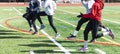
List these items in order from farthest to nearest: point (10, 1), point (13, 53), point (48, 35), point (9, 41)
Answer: point (10, 1)
point (48, 35)
point (9, 41)
point (13, 53)

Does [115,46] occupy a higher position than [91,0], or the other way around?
[91,0]

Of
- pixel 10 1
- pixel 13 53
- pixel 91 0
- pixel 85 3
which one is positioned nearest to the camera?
pixel 13 53

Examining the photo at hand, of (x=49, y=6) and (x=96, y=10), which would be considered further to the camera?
(x=49, y=6)

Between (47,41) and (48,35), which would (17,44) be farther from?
(48,35)

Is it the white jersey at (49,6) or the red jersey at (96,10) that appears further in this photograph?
the white jersey at (49,6)

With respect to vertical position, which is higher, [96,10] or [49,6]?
[96,10]

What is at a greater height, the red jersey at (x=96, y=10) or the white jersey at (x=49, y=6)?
the red jersey at (x=96, y=10)

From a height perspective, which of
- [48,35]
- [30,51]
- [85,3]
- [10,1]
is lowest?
[10,1]

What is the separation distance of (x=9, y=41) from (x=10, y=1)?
51064 mm

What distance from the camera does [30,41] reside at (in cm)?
1338

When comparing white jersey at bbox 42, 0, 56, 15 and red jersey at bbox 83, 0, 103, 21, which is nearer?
red jersey at bbox 83, 0, 103, 21

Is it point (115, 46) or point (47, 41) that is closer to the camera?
point (115, 46)

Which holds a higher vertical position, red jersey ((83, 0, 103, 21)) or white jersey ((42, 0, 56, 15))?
red jersey ((83, 0, 103, 21))

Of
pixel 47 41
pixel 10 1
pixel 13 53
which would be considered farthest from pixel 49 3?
pixel 10 1
